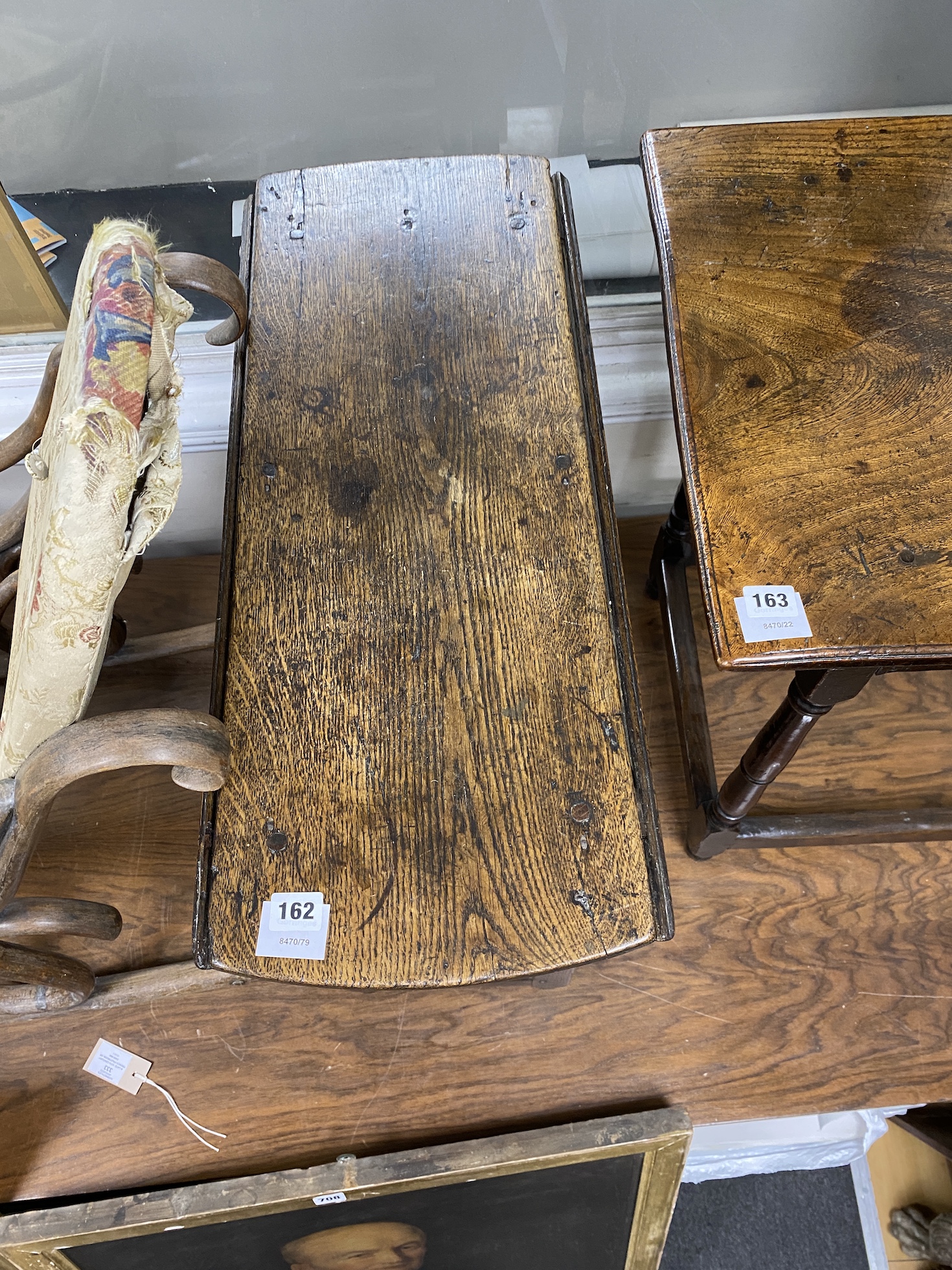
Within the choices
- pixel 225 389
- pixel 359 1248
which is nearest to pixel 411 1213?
pixel 359 1248

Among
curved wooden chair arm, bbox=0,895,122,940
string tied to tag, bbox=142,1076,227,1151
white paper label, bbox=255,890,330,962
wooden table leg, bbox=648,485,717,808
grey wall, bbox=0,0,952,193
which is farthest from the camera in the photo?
grey wall, bbox=0,0,952,193

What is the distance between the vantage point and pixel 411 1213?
93 centimetres

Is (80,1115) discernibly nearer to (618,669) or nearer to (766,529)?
(618,669)

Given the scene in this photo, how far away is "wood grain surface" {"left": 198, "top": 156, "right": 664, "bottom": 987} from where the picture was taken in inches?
26.4

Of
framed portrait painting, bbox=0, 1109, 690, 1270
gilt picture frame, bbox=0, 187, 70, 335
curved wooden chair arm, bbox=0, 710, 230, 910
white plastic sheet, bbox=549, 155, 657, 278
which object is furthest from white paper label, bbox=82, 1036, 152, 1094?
white plastic sheet, bbox=549, 155, 657, 278

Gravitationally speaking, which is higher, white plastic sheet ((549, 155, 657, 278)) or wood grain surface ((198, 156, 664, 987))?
white plastic sheet ((549, 155, 657, 278))

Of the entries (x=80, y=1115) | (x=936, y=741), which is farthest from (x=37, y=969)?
(x=936, y=741)

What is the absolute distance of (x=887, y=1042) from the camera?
100 centimetres

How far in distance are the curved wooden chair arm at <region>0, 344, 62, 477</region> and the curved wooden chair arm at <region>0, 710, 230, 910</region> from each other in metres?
0.31

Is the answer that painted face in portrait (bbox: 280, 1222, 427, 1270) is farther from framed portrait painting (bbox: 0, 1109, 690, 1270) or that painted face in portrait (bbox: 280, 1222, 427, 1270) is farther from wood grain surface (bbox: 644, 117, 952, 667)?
wood grain surface (bbox: 644, 117, 952, 667)

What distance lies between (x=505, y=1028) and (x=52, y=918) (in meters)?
0.51

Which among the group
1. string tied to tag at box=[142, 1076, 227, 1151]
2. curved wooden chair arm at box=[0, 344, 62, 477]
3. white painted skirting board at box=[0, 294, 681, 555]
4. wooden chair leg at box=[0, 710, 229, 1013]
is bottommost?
string tied to tag at box=[142, 1076, 227, 1151]

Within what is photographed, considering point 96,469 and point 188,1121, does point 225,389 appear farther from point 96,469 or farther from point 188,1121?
point 188,1121

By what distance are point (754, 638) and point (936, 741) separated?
70 centimetres
